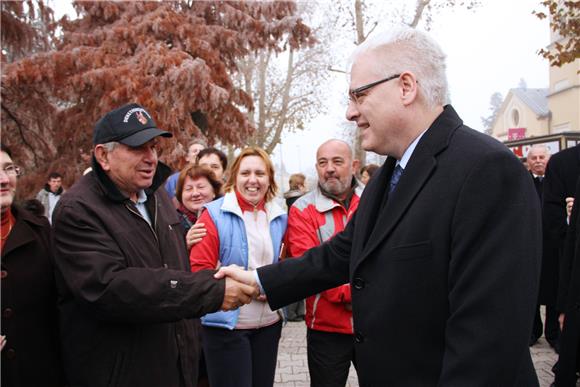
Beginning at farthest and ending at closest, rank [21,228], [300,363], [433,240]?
[300,363], [21,228], [433,240]

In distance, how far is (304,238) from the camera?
380cm

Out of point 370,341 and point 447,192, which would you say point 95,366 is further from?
point 447,192

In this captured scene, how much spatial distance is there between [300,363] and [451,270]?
15.8 feet

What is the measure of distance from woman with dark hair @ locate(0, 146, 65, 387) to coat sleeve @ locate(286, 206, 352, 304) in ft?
5.42

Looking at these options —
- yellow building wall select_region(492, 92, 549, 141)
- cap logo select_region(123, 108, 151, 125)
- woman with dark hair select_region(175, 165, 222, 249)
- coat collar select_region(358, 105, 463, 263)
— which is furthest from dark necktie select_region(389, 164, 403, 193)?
yellow building wall select_region(492, 92, 549, 141)

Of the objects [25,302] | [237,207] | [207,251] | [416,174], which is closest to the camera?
[416,174]

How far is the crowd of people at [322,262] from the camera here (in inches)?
67.8

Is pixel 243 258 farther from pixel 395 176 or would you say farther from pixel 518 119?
pixel 518 119

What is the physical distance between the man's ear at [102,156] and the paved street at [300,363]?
3560 millimetres


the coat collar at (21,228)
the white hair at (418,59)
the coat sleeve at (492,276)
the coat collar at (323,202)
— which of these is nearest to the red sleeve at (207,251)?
the coat collar at (323,202)

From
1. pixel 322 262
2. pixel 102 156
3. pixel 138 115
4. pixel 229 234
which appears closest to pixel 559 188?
pixel 229 234

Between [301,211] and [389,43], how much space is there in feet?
6.58

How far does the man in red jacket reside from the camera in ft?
12.0

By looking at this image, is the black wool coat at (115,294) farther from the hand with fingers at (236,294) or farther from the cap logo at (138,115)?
the cap logo at (138,115)
